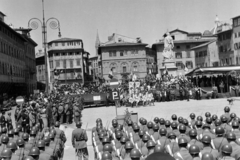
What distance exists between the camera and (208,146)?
7785 millimetres

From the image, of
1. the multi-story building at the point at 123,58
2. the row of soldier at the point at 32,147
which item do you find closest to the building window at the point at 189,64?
the multi-story building at the point at 123,58

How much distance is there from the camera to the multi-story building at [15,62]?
150 feet

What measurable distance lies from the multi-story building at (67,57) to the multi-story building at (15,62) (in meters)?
12.6

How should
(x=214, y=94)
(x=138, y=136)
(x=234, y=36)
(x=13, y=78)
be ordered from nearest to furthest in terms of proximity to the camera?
(x=138, y=136) < (x=214, y=94) < (x=13, y=78) < (x=234, y=36)

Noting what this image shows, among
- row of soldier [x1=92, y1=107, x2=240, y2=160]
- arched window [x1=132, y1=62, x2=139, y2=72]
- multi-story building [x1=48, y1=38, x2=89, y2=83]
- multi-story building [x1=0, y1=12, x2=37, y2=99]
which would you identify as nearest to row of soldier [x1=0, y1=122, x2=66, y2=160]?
row of soldier [x1=92, y1=107, x2=240, y2=160]

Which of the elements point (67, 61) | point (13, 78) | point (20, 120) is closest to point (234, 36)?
point (13, 78)

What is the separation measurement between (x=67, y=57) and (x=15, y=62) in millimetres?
30961

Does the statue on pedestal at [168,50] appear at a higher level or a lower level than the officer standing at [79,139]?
higher

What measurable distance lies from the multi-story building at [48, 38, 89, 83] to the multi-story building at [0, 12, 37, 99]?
12555 mm

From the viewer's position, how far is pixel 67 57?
276 ft

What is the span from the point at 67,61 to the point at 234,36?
41.3m

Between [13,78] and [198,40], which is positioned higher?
[198,40]

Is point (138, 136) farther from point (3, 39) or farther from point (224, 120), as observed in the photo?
point (3, 39)

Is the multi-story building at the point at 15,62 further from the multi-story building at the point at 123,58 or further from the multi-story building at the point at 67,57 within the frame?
the multi-story building at the point at 123,58
